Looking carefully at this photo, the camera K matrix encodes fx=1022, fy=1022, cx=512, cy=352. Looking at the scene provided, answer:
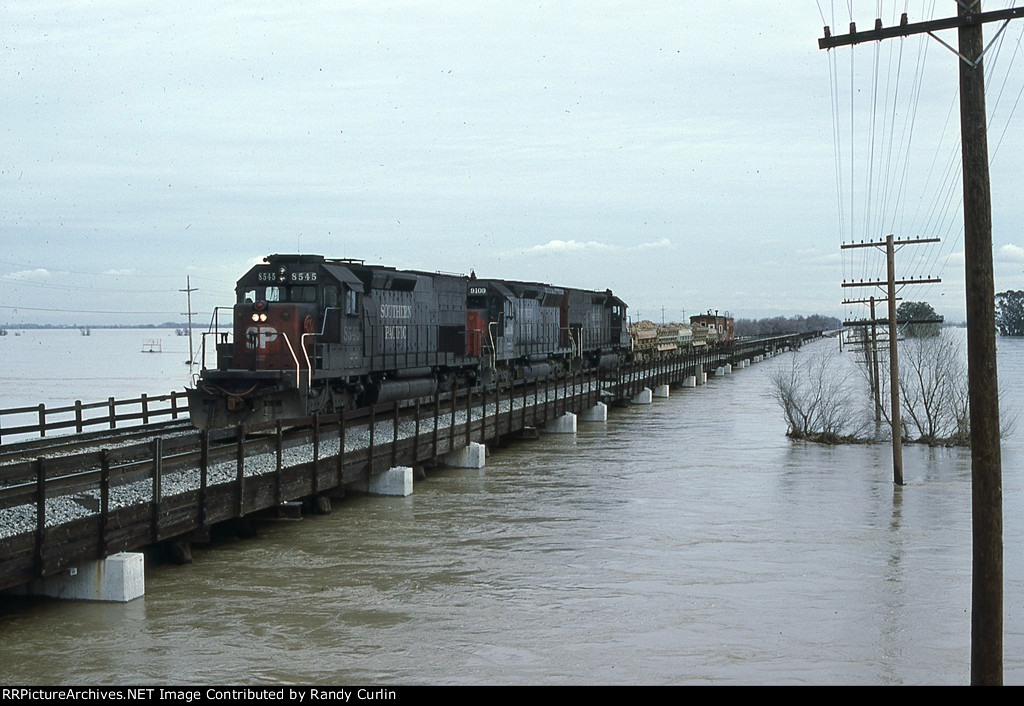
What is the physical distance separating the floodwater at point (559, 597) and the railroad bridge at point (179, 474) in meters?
0.78

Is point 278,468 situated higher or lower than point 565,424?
higher

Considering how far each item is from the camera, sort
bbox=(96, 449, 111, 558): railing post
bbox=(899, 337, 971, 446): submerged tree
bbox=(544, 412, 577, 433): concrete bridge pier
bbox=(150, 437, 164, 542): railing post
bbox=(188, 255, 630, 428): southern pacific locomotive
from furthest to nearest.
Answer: bbox=(544, 412, 577, 433): concrete bridge pier < bbox=(899, 337, 971, 446): submerged tree < bbox=(188, 255, 630, 428): southern pacific locomotive < bbox=(150, 437, 164, 542): railing post < bbox=(96, 449, 111, 558): railing post

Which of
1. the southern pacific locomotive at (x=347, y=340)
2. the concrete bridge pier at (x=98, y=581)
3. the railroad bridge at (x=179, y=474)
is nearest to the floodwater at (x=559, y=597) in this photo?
the concrete bridge pier at (x=98, y=581)

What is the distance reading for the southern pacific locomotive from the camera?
20.9 m

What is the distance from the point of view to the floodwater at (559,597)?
11.4 meters

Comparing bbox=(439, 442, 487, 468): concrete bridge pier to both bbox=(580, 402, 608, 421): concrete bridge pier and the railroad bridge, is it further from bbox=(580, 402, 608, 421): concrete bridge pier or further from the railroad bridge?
bbox=(580, 402, 608, 421): concrete bridge pier

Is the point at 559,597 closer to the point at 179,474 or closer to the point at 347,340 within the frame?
the point at 179,474

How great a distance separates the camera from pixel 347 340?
887 inches

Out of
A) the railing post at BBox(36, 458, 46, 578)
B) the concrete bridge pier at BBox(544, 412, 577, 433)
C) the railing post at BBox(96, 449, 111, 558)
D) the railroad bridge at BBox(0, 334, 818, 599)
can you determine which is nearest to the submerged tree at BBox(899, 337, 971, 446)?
the concrete bridge pier at BBox(544, 412, 577, 433)

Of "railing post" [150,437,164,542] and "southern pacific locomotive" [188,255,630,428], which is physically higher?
"southern pacific locomotive" [188,255,630,428]

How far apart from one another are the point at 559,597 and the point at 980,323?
7326mm

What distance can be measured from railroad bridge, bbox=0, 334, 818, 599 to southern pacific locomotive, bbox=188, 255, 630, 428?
92 cm

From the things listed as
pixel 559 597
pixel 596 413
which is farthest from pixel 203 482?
pixel 596 413
